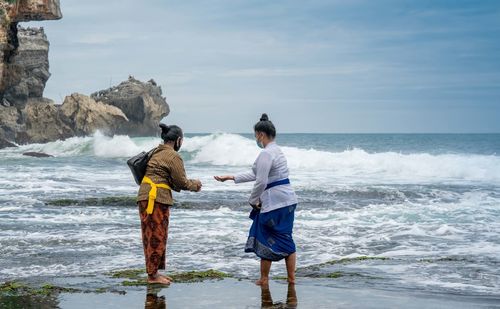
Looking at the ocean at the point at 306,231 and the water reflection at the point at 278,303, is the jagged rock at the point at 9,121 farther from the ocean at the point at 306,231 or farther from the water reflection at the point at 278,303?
the water reflection at the point at 278,303

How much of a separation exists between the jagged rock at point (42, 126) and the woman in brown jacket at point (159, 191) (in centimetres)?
6759

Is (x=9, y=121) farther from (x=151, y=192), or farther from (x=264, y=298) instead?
(x=264, y=298)

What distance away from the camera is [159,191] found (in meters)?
7.73

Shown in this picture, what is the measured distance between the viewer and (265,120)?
7785mm

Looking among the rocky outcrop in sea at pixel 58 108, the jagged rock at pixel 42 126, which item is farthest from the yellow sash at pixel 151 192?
the jagged rock at pixel 42 126

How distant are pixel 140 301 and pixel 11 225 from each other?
778cm

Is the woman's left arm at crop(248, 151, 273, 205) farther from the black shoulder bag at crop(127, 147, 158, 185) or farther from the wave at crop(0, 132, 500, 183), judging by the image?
the wave at crop(0, 132, 500, 183)

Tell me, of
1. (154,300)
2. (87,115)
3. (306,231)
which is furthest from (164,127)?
(87,115)

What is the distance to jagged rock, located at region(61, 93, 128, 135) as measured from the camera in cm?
7419

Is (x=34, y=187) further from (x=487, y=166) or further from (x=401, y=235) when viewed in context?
(x=487, y=166)

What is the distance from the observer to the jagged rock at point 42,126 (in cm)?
7300

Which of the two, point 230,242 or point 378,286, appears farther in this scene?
point 230,242

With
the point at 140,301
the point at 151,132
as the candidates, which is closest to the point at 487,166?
the point at 140,301

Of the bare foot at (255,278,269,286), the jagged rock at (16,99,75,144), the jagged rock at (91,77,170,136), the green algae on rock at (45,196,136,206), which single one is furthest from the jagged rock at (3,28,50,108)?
the bare foot at (255,278,269,286)
